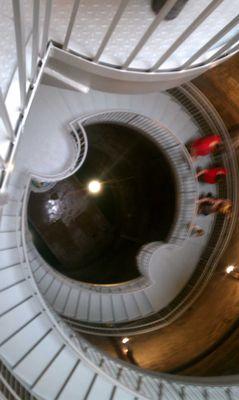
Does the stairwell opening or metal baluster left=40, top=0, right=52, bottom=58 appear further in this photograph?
the stairwell opening

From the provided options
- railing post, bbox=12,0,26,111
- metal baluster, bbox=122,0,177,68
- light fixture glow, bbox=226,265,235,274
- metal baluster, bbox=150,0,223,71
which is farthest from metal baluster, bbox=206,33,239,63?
light fixture glow, bbox=226,265,235,274

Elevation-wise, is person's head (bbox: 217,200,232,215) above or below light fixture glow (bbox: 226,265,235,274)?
above

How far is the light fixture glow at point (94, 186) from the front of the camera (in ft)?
29.8

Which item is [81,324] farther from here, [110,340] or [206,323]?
[206,323]

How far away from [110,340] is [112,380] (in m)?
2.32

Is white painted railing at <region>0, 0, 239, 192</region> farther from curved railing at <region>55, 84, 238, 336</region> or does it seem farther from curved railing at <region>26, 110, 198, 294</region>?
curved railing at <region>55, 84, 238, 336</region>

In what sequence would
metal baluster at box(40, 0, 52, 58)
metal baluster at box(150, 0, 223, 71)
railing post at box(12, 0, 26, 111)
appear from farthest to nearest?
metal baluster at box(150, 0, 223, 71) → metal baluster at box(40, 0, 52, 58) → railing post at box(12, 0, 26, 111)

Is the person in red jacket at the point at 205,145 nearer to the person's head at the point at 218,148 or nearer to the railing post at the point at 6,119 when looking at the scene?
the person's head at the point at 218,148

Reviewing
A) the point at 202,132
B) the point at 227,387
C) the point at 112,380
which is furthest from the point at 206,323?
the point at 202,132

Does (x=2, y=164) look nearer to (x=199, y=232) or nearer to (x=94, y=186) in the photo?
(x=199, y=232)

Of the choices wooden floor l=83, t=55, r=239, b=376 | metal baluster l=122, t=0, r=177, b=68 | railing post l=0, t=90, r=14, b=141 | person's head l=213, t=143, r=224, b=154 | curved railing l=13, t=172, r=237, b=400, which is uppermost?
person's head l=213, t=143, r=224, b=154

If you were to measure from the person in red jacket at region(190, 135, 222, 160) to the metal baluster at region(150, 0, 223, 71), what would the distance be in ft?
14.1

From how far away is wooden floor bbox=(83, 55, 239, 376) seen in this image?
7535 millimetres

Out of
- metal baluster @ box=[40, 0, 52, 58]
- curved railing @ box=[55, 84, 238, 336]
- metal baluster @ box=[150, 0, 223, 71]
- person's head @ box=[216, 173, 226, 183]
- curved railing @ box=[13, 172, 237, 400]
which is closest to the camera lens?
metal baluster @ box=[40, 0, 52, 58]
